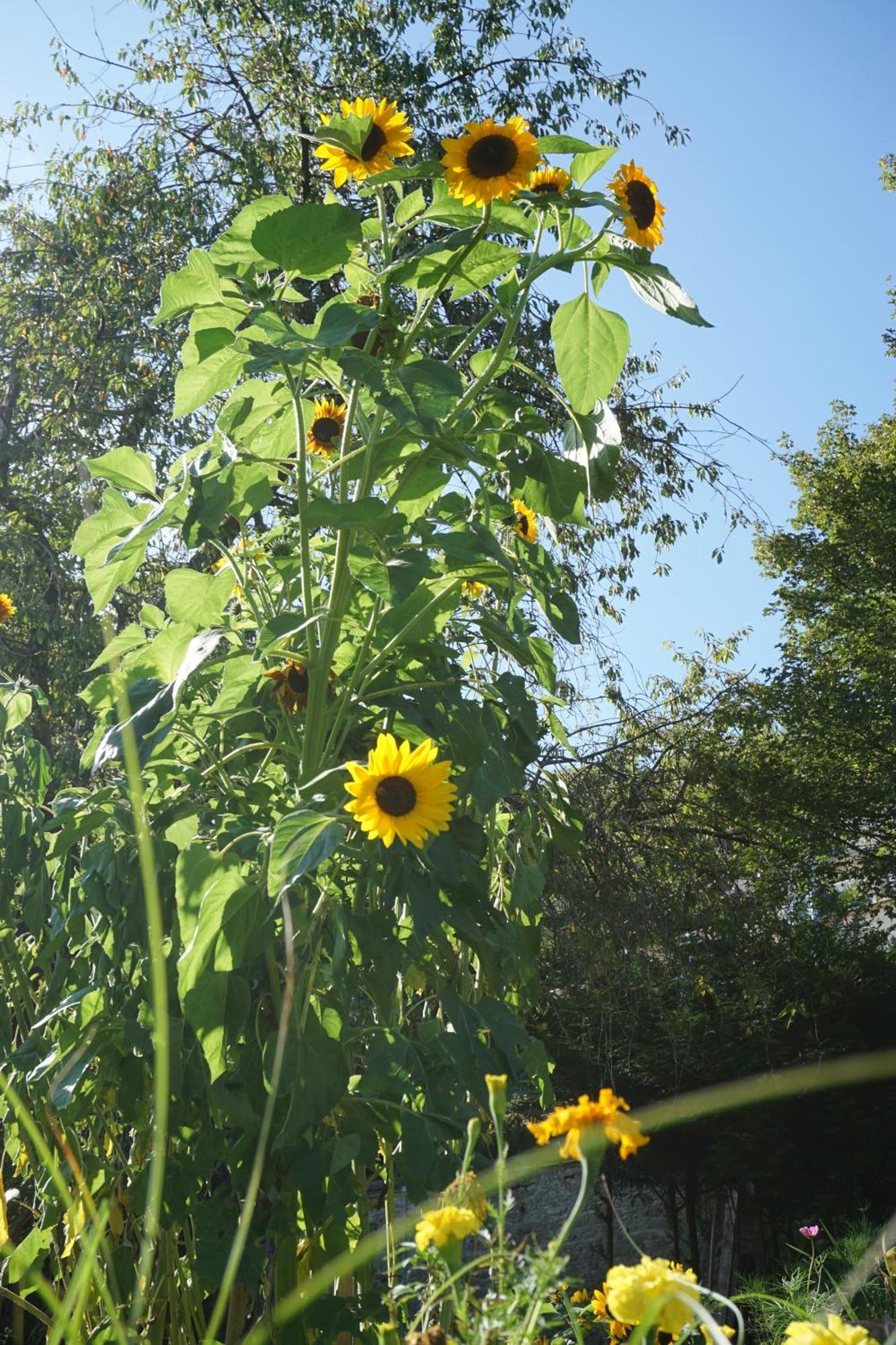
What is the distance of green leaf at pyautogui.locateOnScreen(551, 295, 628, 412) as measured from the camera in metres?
1.25

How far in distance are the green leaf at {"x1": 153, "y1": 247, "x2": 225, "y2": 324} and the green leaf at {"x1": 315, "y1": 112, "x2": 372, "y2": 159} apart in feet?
0.63

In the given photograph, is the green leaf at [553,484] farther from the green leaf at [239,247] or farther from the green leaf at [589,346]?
the green leaf at [239,247]

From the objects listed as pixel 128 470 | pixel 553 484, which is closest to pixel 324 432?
pixel 128 470

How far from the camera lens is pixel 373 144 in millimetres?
1293

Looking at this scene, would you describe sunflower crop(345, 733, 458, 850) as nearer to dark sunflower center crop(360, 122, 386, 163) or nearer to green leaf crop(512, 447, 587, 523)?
green leaf crop(512, 447, 587, 523)

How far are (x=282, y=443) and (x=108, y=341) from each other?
14.0 feet

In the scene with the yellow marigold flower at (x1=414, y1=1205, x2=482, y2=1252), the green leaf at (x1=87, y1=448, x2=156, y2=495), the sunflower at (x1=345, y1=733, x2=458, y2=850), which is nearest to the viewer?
the yellow marigold flower at (x1=414, y1=1205, x2=482, y2=1252)

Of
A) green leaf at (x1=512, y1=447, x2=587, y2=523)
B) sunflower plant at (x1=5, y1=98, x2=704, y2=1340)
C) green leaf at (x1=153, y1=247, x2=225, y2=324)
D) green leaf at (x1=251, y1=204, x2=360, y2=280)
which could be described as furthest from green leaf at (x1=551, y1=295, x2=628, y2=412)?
green leaf at (x1=153, y1=247, x2=225, y2=324)

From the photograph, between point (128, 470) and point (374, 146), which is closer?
point (374, 146)

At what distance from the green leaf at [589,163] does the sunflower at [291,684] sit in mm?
598

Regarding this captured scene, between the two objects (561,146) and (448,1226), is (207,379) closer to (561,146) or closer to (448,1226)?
(561,146)

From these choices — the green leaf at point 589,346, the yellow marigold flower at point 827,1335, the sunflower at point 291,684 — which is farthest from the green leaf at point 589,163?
the yellow marigold flower at point 827,1335

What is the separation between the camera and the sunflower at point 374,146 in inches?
50.8

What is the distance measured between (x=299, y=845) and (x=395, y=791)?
116 mm
